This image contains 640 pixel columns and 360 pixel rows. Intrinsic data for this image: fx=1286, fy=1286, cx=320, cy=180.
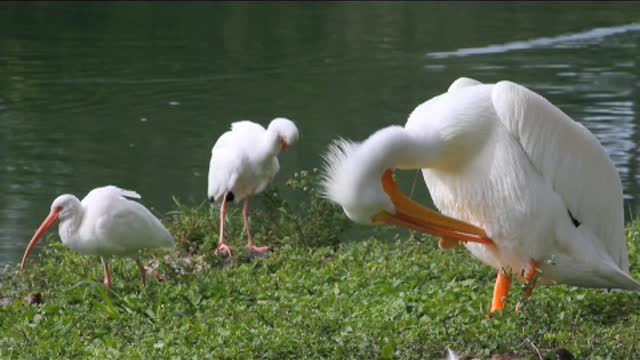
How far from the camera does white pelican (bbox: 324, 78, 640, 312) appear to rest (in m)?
5.09

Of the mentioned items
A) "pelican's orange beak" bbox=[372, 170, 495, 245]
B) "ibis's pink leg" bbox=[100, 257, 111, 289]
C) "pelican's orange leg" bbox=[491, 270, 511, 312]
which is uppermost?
"pelican's orange beak" bbox=[372, 170, 495, 245]

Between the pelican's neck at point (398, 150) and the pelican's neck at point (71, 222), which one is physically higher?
the pelican's neck at point (398, 150)

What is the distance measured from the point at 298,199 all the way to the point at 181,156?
1783 millimetres

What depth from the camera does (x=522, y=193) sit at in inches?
205

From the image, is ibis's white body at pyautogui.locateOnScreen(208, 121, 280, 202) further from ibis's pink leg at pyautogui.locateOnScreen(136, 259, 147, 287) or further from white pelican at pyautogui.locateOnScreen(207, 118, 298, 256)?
ibis's pink leg at pyautogui.locateOnScreen(136, 259, 147, 287)

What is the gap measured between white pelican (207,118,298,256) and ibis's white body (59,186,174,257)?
3.94 feet

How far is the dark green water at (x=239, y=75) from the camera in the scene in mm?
10359

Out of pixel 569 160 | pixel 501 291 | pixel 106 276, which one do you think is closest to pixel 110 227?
pixel 106 276

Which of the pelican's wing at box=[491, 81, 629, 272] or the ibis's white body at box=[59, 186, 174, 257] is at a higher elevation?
the pelican's wing at box=[491, 81, 629, 272]

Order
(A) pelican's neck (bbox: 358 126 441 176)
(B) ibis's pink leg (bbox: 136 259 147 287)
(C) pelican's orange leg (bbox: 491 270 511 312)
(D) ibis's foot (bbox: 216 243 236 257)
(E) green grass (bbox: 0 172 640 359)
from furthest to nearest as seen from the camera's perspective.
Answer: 1. (D) ibis's foot (bbox: 216 243 236 257)
2. (B) ibis's pink leg (bbox: 136 259 147 287)
3. (C) pelican's orange leg (bbox: 491 270 511 312)
4. (A) pelican's neck (bbox: 358 126 441 176)
5. (E) green grass (bbox: 0 172 640 359)

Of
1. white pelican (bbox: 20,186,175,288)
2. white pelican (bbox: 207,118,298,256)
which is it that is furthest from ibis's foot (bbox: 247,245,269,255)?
white pelican (bbox: 20,186,175,288)

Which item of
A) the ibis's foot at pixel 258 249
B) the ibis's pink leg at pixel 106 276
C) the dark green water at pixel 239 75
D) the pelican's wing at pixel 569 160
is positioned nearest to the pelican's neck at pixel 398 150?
the pelican's wing at pixel 569 160

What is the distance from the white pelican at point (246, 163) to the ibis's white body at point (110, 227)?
47.3 inches

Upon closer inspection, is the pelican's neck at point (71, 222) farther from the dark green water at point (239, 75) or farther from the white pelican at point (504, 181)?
the white pelican at point (504, 181)
